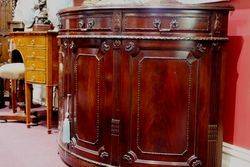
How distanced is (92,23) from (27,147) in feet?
4.53

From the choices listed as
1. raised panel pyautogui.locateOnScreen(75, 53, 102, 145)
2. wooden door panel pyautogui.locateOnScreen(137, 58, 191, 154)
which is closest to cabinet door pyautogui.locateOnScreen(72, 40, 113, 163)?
raised panel pyautogui.locateOnScreen(75, 53, 102, 145)

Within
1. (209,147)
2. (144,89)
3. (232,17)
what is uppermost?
(232,17)

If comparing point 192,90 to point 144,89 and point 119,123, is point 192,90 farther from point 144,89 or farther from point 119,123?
point 119,123

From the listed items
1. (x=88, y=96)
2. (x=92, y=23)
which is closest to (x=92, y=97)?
(x=88, y=96)

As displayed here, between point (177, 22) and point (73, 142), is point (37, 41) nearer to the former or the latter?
point (73, 142)

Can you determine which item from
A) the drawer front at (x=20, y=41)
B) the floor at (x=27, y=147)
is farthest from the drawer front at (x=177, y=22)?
the drawer front at (x=20, y=41)

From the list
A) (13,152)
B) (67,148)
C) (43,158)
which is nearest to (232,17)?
(67,148)

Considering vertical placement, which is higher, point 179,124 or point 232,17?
point 232,17

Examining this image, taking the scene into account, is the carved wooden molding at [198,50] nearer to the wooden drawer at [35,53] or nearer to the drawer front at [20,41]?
the wooden drawer at [35,53]

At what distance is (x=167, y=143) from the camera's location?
2322 millimetres

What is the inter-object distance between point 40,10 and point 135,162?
2556mm

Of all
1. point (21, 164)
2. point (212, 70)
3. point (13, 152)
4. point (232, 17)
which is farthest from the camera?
point (13, 152)

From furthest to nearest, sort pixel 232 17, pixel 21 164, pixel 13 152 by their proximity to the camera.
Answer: pixel 13 152 < pixel 21 164 < pixel 232 17

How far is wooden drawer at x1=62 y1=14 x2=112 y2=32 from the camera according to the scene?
2340 millimetres
